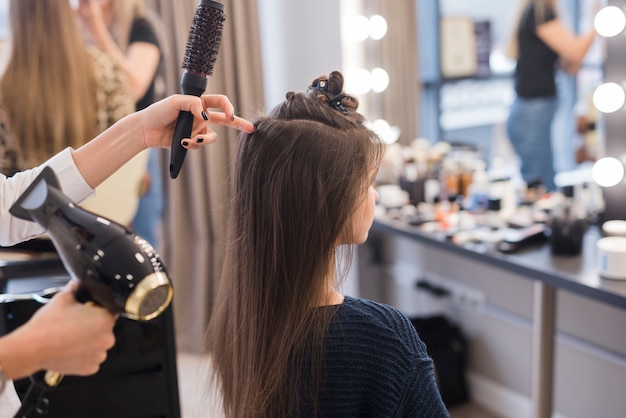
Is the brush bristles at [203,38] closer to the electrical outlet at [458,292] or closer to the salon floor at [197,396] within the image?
the salon floor at [197,396]

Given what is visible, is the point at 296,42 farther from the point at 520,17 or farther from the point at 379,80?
the point at 520,17

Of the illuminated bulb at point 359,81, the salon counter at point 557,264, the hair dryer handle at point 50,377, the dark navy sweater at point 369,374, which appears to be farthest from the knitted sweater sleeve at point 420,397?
the illuminated bulb at point 359,81

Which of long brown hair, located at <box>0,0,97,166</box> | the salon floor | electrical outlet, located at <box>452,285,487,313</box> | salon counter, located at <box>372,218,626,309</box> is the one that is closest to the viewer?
the salon floor

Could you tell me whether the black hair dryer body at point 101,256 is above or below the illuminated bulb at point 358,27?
below

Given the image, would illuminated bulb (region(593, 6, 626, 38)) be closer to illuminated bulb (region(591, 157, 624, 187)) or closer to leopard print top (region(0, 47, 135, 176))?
illuminated bulb (region(591, 157, 624, 187))

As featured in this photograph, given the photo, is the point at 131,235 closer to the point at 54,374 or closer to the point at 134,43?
the point at 54,374

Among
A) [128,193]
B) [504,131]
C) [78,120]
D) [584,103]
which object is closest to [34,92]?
[78,120]

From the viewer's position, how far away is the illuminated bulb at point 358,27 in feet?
8.07

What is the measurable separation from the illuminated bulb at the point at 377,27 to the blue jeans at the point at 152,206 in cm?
92

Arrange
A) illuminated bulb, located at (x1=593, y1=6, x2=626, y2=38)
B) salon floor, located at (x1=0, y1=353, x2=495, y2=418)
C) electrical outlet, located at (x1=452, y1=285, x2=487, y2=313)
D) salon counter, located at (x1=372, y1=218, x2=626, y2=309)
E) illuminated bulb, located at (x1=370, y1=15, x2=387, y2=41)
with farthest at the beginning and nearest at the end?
illuminated bulb, located at (x1=370, y1=15, x2=387, y2=41) < electrical outlet, located at (x1=452, y1=285, x2=487, y2=313) < illuminated bulb, located at (x1=593, y1=6, x2=626, y2=38) < salon counter, located at (x1=372, y1=218, x2=626, y2=309) < salon floor, located at (x1=0, y1=353, x2=495, y2=418)

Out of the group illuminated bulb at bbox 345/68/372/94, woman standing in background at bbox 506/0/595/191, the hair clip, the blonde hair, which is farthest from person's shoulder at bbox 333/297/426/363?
illuminated bulb at bbox 345/68/372/94

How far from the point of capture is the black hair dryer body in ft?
2.04

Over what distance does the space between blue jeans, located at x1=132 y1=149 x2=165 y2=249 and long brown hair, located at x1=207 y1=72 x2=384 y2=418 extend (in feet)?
5.25

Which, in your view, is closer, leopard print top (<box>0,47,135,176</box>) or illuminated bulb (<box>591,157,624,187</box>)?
illuminated bulb (<box>591,157,624,187</box>)
